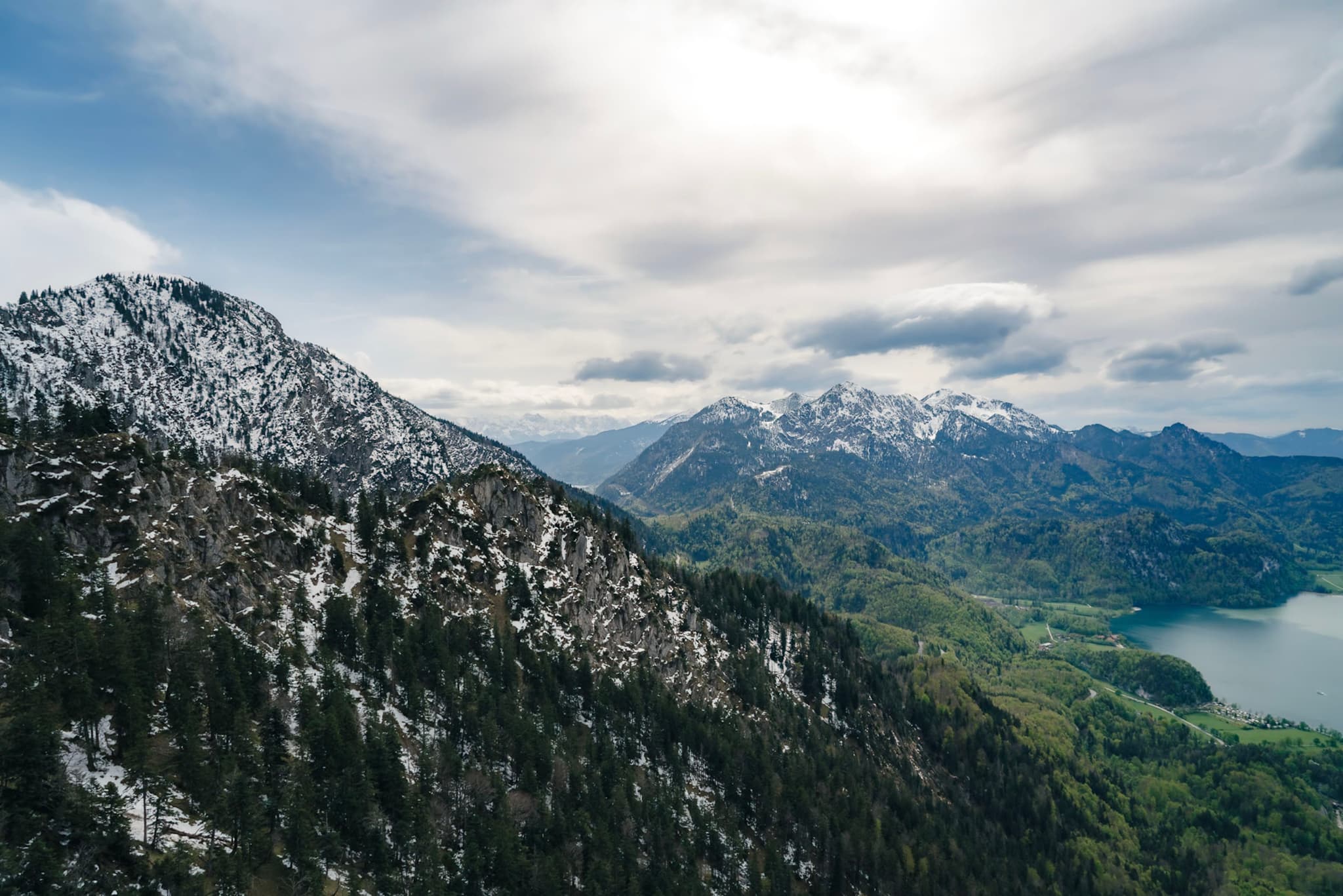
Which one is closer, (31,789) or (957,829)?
(31,789)

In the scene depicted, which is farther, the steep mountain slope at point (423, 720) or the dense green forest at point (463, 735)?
the dense green forest at point (463, 735)

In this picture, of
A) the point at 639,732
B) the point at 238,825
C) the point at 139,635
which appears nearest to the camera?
the point at 238,825

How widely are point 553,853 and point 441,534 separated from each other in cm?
7443

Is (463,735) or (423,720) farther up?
(423,720)

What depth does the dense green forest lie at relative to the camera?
53.5 metres

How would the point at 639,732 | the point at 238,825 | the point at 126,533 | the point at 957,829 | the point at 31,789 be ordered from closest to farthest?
the point at 31,789, the point at 238,825, the point at 126,533, the point at 639,732, the point at 957,829

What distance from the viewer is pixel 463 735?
320ft

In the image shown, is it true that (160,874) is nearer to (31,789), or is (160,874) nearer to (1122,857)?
(31,789)

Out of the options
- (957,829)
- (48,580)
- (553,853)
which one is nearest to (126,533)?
(48,580)

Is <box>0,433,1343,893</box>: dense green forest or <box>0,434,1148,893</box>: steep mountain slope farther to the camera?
<box>0,433,1343,893</box>: dense green forest

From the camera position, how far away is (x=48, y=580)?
64750mm

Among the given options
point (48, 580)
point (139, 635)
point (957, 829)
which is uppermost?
point (48, 580)

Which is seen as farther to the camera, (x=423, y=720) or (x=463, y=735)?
(x=463, y=735)

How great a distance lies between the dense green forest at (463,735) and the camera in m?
53.5
